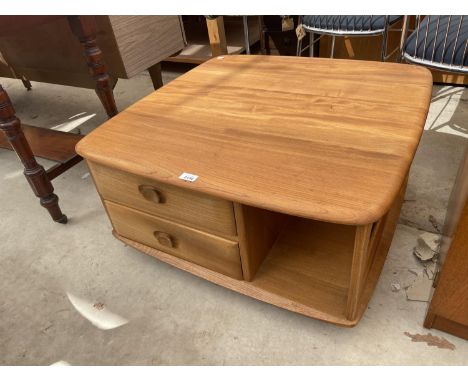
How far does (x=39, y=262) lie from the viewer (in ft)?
3.75

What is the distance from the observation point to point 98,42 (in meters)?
1.46

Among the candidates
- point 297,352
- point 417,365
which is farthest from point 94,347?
point 417,365

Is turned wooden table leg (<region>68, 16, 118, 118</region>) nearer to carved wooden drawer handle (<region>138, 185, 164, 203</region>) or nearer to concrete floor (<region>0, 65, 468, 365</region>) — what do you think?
concrete floor (<region>0, 65, 468, 365</region>)

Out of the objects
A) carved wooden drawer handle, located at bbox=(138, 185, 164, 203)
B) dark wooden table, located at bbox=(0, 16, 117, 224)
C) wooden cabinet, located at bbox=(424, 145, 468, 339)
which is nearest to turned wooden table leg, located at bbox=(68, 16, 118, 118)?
dark wooden table, located at bbox=(0, 16, 117, 224)

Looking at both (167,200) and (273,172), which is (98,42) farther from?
(273,172)

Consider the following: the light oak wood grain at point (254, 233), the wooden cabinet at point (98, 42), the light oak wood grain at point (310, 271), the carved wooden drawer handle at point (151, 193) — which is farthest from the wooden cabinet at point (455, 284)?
the wooden cabinet at point (98, 42)

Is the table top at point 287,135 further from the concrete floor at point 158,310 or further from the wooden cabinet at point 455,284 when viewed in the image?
the concrete floor at point 158,310

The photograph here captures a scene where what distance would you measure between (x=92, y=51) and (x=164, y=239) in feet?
2.63

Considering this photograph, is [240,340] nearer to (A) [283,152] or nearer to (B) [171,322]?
(B) [171,322]

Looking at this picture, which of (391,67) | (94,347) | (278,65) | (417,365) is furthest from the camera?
(278,65)

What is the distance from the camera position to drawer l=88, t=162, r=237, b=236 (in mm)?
744

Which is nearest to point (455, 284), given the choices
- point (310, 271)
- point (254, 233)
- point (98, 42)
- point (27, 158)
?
point (310, 271)

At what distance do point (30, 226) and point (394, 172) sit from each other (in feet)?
4.00

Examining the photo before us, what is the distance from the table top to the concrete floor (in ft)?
1.36
